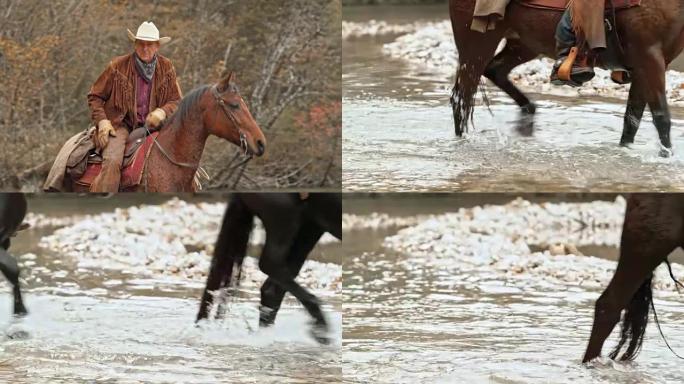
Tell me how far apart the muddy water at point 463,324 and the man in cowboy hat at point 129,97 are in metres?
1.14

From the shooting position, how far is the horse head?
241 inches

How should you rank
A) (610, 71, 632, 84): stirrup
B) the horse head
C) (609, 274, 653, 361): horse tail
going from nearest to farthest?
(610, 71, 632, 84): stirrup
(609, 274, 653, 361): horse tail
the horse head

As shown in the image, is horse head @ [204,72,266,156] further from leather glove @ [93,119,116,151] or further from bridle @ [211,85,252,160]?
leather glove @ [93,119,116,151]

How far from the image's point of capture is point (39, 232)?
6.41 metres

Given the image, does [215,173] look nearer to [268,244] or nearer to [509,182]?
[268,244]

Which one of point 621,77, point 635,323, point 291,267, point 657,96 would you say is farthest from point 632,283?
point 291,267

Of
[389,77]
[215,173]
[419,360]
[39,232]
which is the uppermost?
[389,77]

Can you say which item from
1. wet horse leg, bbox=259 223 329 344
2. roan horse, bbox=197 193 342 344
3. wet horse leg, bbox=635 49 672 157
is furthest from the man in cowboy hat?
wet horse leg, bbox=635 49 672 157

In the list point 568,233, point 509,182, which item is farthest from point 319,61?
point 568,233

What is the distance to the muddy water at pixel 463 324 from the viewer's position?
6008 mm

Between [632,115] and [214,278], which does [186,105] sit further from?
[632,115]

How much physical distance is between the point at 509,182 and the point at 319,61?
1.24m

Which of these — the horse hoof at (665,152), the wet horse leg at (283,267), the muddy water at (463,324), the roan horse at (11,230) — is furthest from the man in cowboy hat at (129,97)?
the horse hoof at (665,152)

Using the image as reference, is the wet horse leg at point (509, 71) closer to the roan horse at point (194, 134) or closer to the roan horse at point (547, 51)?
the roan horse at point (547, 51)
